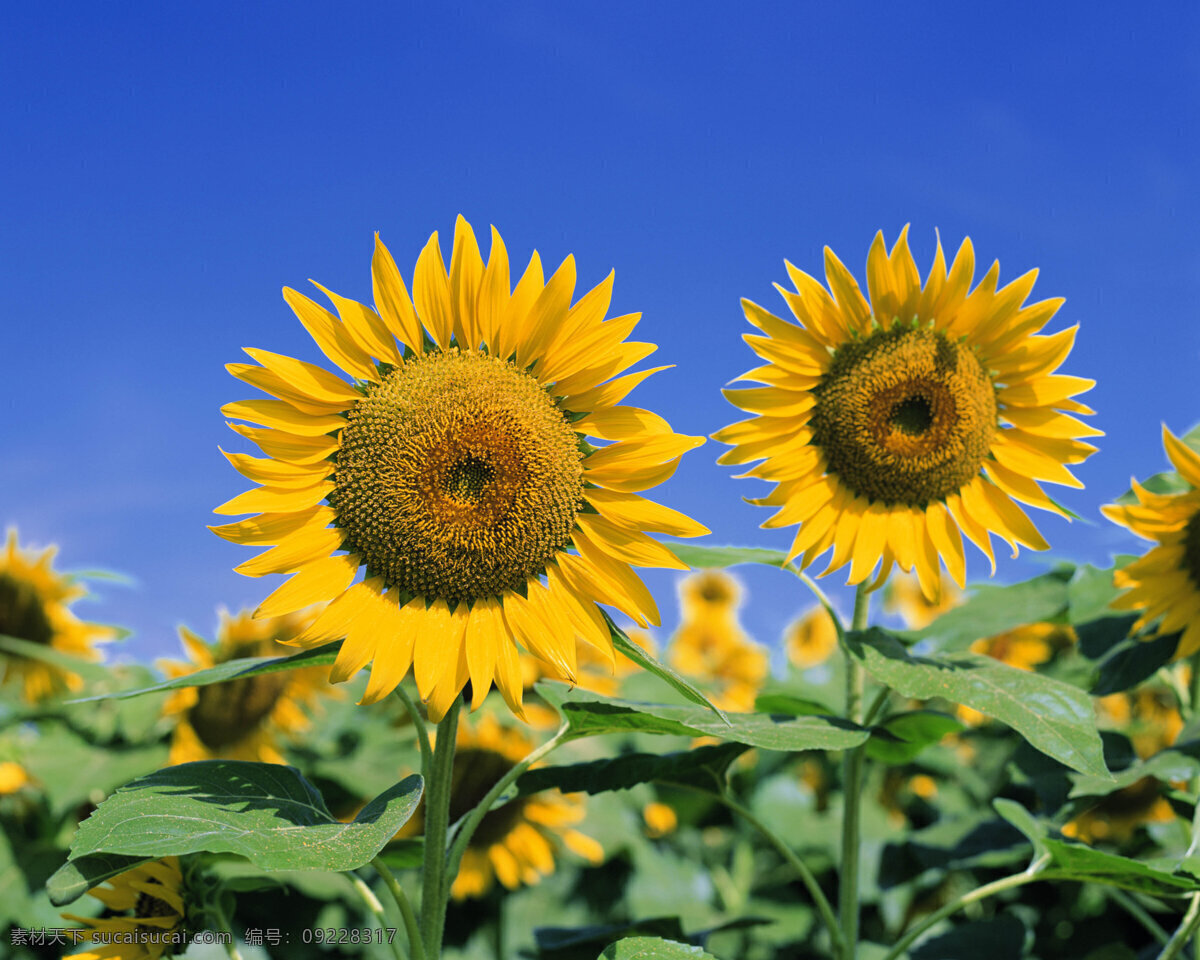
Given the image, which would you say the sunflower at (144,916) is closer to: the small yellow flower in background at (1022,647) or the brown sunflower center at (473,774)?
the brown sunflower center at (473,774)

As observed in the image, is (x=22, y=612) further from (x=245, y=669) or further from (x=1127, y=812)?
(x=1127, y=812)

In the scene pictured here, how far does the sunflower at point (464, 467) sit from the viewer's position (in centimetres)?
189

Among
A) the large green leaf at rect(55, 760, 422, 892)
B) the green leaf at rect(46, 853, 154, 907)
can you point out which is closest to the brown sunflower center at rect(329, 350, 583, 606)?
the large green leaf at rect(55, 760, 422, 892)

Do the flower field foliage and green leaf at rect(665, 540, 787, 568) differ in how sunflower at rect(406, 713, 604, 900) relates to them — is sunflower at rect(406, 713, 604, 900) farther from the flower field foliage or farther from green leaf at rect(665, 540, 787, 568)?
green leaf at rect(665, 540, 787, 568)

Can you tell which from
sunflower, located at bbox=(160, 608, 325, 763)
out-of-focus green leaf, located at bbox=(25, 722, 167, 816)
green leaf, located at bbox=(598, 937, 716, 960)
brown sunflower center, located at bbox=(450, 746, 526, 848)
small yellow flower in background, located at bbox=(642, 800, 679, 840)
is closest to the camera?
green leaf, located at bbox=(598, 937, 716, 960)

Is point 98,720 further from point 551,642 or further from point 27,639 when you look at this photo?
point 551,642

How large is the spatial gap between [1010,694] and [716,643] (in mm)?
5783

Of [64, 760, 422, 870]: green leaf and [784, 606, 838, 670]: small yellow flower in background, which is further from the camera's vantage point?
[784, 606, 838, 670]: small yellow flower in background

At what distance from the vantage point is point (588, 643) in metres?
2.75

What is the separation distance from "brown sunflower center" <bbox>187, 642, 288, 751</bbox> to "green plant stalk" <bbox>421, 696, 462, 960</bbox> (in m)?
2.72

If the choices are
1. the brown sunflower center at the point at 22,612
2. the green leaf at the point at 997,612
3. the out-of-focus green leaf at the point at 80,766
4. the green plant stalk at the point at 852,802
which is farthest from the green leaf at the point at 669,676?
the brown sunflower center at the point at 22,612

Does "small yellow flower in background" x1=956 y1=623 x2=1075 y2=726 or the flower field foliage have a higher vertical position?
"small yellow flower in background" x1=956 y1=623 x2=1075 y2=726

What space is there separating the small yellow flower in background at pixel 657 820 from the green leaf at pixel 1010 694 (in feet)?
10.3

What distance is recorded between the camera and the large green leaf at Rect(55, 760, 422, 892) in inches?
56.2
